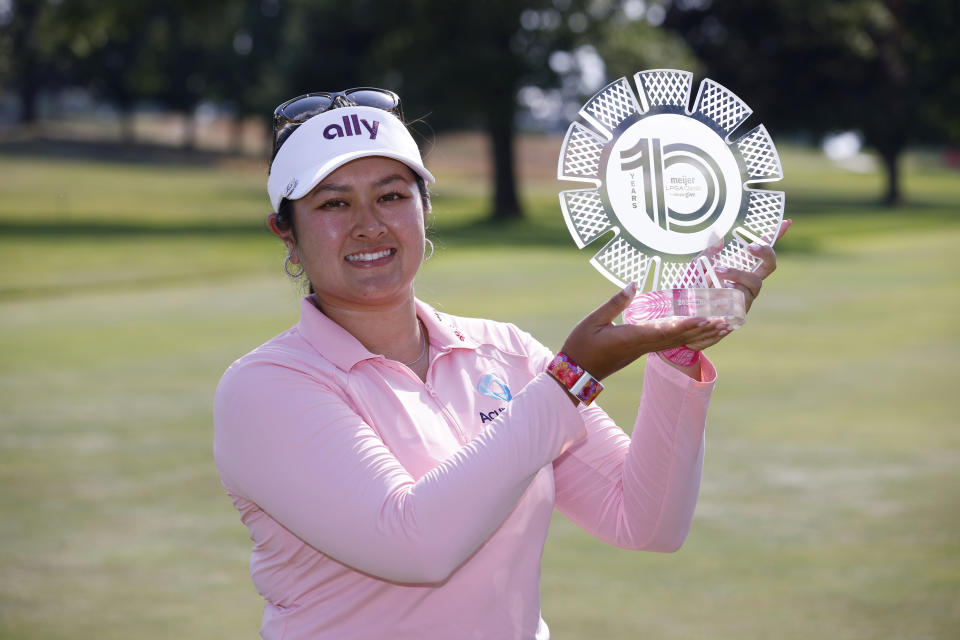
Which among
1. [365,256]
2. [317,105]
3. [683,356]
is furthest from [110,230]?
[683,356]

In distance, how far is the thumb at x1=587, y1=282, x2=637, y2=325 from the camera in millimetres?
2025

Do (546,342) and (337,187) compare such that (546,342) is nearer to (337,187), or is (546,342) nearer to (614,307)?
(337,187)

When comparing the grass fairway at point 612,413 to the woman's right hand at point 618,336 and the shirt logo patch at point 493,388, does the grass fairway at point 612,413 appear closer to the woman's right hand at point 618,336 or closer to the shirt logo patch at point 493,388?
the shirt logo patch at point 493,388

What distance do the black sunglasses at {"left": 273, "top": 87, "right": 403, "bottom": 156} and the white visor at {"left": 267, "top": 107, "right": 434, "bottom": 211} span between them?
6 centimetres

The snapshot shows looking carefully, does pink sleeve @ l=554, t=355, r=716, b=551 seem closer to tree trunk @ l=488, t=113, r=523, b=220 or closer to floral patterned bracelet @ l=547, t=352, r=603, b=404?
floral patterned bracelet @ l=547, t=352, r=603, b=404

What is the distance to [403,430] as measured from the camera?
2.20 m

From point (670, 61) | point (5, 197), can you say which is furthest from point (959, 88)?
point (5, 197)

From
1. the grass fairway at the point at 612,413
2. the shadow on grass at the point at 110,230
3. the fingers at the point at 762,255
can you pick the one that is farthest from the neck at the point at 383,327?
the shadow on grass at the point at 110,230

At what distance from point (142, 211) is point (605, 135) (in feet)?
115

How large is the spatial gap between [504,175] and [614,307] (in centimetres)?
3438

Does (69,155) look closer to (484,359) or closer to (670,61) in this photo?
(670,61)

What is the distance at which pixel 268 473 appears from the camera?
2.07m

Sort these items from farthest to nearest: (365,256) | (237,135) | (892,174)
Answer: (237,135)
(892,174)
(365,256)

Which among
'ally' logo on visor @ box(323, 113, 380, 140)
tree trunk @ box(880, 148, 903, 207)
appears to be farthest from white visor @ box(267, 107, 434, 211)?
tree trunk @ box(880, 148, 903, 207)
